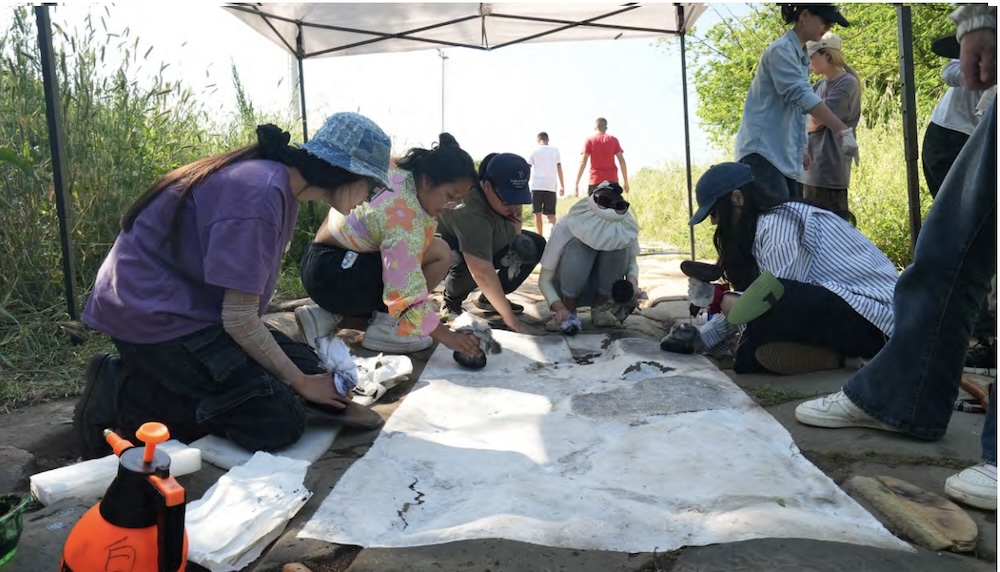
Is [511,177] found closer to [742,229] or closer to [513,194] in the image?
[513,194]

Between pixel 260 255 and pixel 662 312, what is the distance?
277cm

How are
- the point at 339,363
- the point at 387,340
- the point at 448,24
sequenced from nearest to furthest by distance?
the point at 339,363
the point at 387,340
the point at 448,24

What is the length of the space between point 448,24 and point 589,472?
403 centimetres

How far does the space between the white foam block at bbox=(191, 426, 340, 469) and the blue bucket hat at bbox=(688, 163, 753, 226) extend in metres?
1.55

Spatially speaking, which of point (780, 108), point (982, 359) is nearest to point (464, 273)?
point (780, 108)

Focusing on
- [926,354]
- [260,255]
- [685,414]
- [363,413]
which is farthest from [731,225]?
[260,255]

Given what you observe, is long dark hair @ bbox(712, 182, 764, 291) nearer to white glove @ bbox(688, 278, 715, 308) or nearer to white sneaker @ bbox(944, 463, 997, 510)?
white glove @ bbox(688, 278, 715, 308)

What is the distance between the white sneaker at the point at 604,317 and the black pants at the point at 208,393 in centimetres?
199

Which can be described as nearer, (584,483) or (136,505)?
(136,505)

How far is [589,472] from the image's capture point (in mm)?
1962

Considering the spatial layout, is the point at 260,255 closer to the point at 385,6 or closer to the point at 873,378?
the point at 873,378

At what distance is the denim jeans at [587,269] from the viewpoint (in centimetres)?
372

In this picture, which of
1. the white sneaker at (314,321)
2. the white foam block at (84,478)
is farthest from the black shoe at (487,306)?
the white foam block at (84,478)

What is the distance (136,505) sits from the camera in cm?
124
